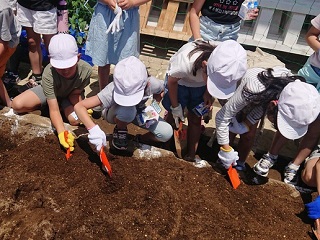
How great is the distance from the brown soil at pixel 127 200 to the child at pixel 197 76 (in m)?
0.36

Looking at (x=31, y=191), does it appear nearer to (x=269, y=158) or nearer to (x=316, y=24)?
(x=269, y=158)

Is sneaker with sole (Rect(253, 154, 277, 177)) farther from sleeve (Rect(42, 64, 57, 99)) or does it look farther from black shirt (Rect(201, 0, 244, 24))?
sleeve (Rect(42, 64, 57, 99))

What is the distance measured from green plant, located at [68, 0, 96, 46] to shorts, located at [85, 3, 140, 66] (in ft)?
2.99

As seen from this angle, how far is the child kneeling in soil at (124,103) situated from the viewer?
2.26 m

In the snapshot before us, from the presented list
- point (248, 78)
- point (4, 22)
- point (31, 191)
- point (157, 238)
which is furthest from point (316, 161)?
point (4, 22)

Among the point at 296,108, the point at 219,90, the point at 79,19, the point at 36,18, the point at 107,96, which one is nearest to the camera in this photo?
the point at 296,108

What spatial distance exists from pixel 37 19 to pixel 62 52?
0.92m

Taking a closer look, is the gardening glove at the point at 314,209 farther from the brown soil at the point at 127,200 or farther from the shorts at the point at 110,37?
the shorts at the point at 110,37

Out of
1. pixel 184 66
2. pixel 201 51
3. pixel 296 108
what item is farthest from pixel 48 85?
pixel 296 108

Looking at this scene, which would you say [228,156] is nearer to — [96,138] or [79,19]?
[96,138]


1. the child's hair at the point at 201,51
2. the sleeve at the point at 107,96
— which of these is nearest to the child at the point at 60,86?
the sleeve at the point at 107,96

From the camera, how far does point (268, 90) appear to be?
224 centimetres

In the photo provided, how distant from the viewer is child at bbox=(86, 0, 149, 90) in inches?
115

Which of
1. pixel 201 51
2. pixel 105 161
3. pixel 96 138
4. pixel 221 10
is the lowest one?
pixel 105 161
